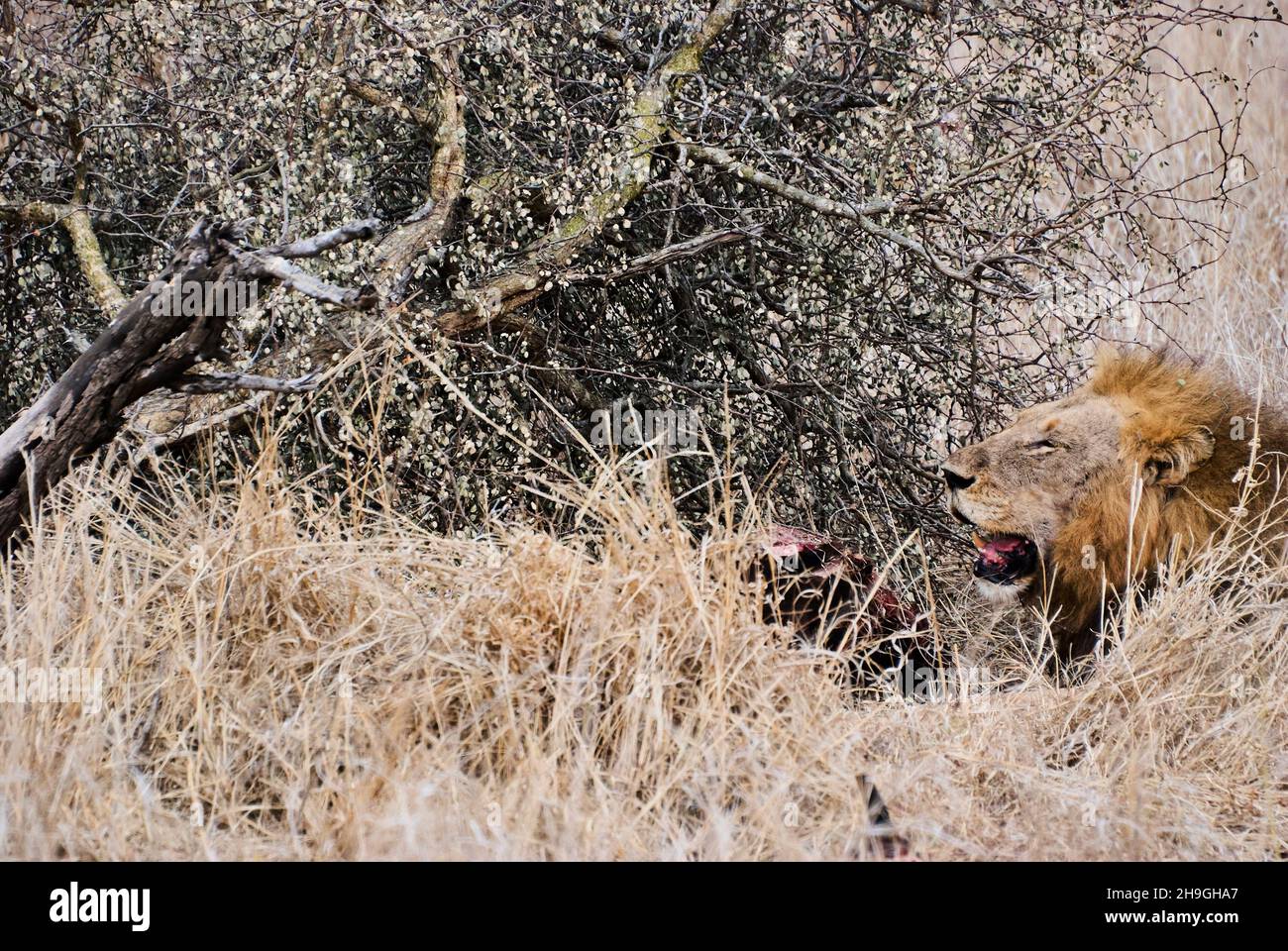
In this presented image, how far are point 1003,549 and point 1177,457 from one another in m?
0.53

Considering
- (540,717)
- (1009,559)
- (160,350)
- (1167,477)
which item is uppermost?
(160,350)

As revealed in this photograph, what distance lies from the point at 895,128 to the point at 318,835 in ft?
9.39

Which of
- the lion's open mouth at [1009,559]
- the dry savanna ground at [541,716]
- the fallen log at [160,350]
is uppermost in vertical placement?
Result: the fallen log at [160,350]

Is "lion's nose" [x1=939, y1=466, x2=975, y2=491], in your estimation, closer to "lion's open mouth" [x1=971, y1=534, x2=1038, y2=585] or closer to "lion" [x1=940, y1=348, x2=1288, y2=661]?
"lion" [x1=940, y1=348, x2=1288, y2=661]

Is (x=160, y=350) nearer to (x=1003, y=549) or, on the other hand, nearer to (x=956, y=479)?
(x=956, y=479)

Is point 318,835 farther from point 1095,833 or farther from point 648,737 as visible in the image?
point 1095,833

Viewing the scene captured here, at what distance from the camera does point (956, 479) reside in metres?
3.77

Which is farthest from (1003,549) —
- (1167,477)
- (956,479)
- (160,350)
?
(160,350)

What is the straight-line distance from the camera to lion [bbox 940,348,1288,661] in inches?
144

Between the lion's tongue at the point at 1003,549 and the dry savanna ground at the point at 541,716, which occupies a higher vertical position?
the lion's tongue at the point at 1003,549

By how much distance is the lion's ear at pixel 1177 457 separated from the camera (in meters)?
3.62

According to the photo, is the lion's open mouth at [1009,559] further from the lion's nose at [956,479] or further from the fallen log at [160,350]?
the fallen log at [160,350]

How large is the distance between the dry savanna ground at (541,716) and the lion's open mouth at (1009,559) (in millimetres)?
367

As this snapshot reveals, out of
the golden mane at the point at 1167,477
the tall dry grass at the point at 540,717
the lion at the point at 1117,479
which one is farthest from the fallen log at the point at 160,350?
the golden mane at the point at 1167,477
